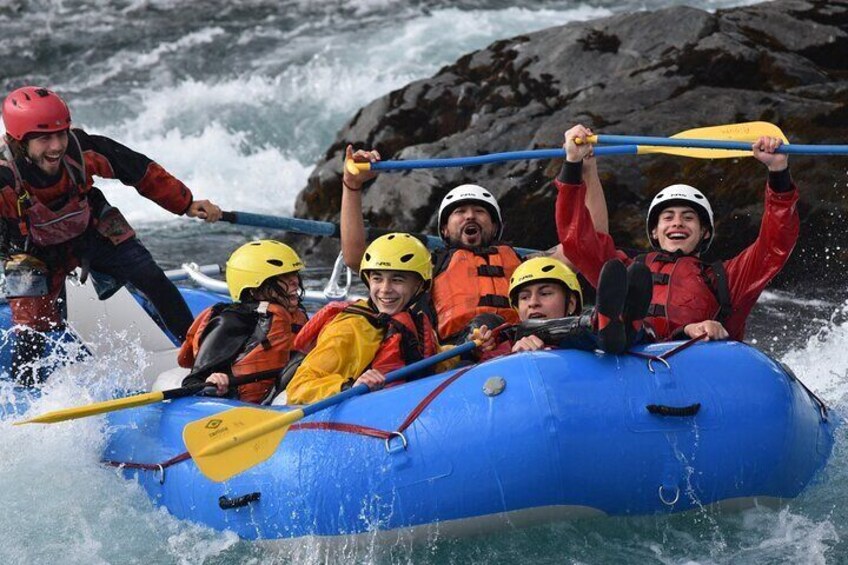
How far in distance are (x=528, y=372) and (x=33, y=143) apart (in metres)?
2.52

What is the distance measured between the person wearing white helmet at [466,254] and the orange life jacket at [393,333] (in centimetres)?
31

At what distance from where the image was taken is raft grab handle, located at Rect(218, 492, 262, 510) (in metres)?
4.56

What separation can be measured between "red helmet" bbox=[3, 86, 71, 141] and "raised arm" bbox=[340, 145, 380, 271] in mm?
1300

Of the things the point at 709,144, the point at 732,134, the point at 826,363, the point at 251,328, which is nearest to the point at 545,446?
the point at 251,328

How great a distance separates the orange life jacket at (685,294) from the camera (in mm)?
5172

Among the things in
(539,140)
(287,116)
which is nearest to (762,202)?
(539,140)

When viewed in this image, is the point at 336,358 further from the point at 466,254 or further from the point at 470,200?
the point at 470,200

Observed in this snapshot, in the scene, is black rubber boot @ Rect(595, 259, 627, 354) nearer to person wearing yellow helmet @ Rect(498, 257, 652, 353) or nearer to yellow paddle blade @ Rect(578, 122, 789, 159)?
person wearing yellow helmet @ Rect(498, 257, 652, 353)

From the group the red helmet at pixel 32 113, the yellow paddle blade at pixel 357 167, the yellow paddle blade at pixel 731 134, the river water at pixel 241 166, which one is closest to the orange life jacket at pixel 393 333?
the river water at pixel 241 166

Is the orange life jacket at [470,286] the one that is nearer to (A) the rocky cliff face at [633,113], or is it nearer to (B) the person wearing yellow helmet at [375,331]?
(B) the person wearing yellow helmet at [375,331]

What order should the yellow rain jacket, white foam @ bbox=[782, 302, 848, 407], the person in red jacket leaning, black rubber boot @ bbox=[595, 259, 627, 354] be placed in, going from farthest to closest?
white foam @ bbox=[782, 302, 848, 407] → the person in red jacket leaning → the yellow rain jacket → black rubber boot @ bbox=[595, 259, 627, 354]

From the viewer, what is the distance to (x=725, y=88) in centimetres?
970

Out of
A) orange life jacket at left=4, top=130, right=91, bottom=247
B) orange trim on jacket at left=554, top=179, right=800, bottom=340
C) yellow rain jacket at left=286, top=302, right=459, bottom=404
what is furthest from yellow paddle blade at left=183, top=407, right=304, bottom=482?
orange life jacket at left=4, top=130, right=91, bottom=247

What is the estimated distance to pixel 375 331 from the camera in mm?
4918
